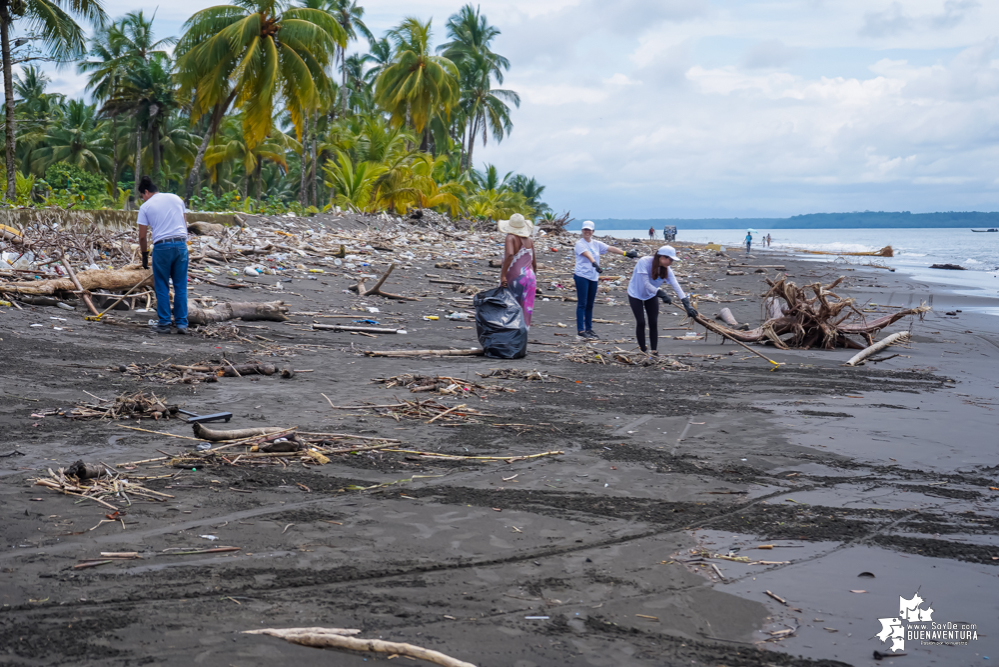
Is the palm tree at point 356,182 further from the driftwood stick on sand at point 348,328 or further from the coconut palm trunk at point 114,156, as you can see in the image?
the coconut palm trunk at point 114,156

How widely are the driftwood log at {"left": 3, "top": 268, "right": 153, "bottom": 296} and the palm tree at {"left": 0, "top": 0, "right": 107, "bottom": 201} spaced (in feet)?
37.4

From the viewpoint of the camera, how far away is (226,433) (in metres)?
4.31

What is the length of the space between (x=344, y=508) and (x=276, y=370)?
11.7 feet

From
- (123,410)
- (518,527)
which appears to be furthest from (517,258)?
(518,527)

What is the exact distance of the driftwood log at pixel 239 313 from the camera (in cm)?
862

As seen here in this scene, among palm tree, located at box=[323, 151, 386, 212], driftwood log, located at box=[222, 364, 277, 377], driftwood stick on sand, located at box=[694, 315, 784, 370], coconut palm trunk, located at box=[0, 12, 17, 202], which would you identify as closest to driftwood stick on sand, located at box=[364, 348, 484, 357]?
driftwood log, located at box=[222, 364, 277, 377]

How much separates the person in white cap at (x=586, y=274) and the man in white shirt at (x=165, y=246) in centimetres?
469

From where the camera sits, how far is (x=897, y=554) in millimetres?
3256

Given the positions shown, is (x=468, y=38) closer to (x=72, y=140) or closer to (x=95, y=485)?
(x=72, y=140)

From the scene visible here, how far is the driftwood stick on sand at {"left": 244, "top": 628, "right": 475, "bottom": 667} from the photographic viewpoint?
2225 mm

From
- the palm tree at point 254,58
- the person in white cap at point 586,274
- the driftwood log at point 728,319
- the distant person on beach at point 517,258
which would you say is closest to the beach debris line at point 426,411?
the distant person on beach at point 517,258

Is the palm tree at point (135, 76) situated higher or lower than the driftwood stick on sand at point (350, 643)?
higher

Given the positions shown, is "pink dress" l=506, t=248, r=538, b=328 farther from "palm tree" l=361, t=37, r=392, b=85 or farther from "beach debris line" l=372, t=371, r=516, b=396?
"palm tree" l=361, t=37, r=392, b=85

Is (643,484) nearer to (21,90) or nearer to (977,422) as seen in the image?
(977,422)
